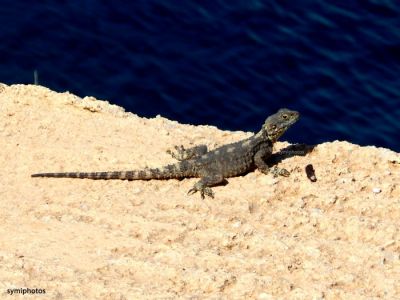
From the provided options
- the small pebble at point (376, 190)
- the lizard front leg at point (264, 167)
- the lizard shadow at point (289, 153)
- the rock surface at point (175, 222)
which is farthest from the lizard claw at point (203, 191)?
the small pebble at point (376, 190)

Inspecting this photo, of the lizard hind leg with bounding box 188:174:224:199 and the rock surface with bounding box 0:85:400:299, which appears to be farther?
the lizard hind leg with bounding box 188:174:224:199

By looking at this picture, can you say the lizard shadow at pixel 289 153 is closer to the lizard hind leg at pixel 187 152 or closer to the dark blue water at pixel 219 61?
the lizard hind leg at pixel 187 152

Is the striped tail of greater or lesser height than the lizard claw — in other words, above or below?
above

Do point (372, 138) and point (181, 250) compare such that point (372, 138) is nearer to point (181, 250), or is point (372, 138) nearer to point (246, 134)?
point (246, 134)

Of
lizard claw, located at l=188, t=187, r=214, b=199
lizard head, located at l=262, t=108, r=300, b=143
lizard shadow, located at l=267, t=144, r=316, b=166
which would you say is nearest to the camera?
lizard claw, located at l=188, t=187, r=214, b=199

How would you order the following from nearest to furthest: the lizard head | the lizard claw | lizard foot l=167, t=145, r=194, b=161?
the lizard claw < lizard foot l=167, t=145, r=194, b=161 < the lizard head

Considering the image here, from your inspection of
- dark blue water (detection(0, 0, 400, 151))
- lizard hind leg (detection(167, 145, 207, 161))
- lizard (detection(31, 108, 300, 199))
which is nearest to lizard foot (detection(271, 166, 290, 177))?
lizard (detection(31, 108, 300, 199))

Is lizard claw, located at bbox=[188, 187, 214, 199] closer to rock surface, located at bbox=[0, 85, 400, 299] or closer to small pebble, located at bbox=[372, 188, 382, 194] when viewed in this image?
rock surface, located at bbox=[0, 85, 400, 299]
